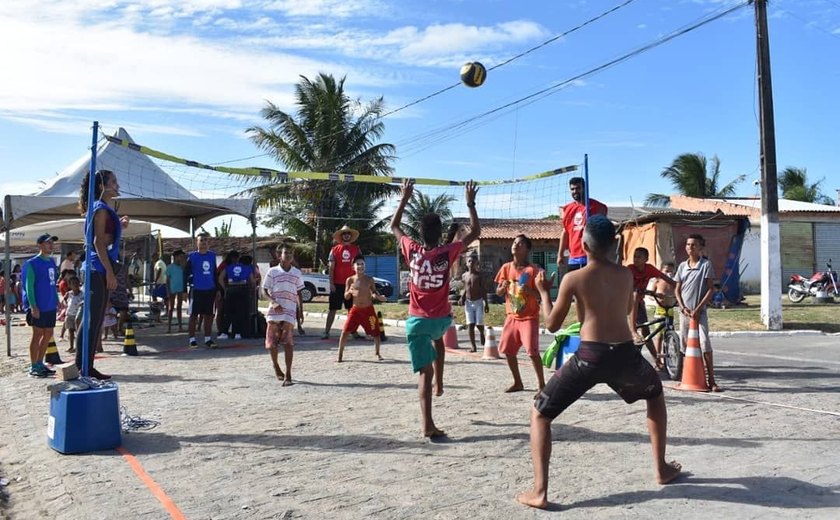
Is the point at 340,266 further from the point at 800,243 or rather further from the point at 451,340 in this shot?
the point at 800,243

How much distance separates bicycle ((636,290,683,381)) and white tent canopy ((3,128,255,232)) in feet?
29.3

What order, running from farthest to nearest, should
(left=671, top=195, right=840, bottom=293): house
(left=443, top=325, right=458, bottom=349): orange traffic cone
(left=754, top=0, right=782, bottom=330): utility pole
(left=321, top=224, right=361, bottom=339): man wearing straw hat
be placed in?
(left=671, top=195, right=840, bottom=293): house < (left=754, top=0, right=782, bottom=330): utility pole < (left=321, top=224, right=361, bottom=339): man wearing straw hat < (left=443, top=325, right=458, bottom=349): orange traffic cone

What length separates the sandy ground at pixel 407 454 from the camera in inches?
173

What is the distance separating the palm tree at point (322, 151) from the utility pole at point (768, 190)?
1919cm

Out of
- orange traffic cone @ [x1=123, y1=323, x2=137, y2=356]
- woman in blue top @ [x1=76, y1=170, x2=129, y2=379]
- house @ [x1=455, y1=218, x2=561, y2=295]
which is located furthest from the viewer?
house @ [x1=455, y1=218, x2=561, y2=295]

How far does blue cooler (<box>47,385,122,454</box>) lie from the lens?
18.4ft

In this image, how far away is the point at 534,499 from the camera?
4.30 meters

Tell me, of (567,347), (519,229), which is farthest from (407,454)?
(519,229)

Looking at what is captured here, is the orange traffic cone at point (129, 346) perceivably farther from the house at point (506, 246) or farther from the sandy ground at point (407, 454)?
the house at point (506, 246)

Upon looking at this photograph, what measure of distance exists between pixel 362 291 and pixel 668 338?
14.5 feet

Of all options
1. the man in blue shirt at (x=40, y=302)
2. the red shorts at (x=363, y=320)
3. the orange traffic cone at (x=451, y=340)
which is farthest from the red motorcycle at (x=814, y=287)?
the man in blue shirt at (x=40, y=302)

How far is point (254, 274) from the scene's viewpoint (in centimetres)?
1465

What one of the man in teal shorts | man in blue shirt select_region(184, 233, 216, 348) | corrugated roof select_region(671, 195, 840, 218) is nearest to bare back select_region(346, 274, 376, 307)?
man in blue shirt select_region(184, 233, 216, 348)

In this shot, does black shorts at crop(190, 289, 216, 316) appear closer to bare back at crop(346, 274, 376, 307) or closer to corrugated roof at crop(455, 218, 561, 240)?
bare back at crop(346, 274, 376, 307)
